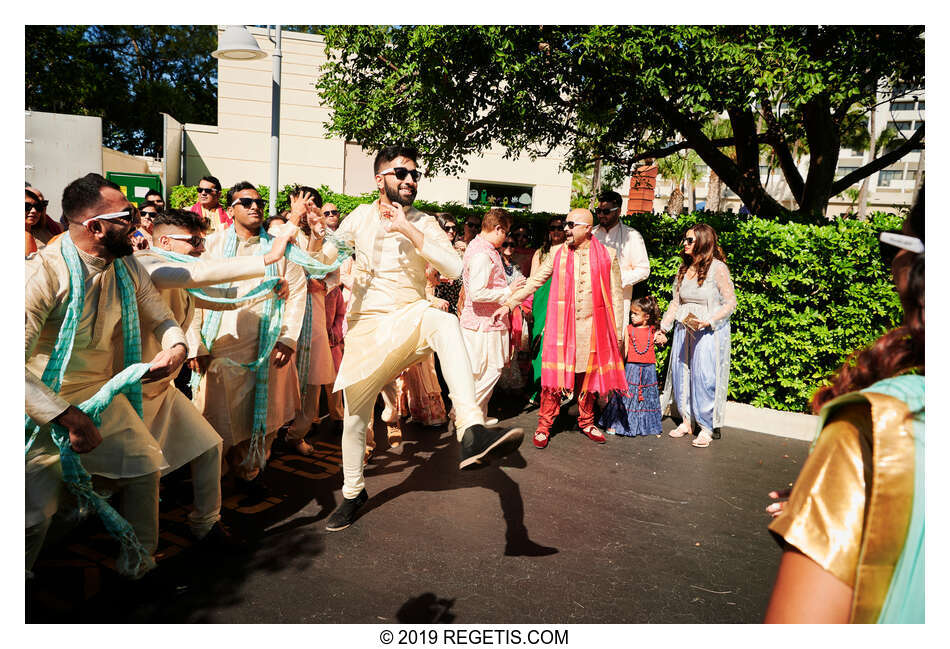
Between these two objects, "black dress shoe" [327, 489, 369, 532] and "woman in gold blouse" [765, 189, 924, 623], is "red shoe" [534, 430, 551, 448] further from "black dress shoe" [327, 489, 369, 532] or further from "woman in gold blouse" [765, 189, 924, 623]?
"woman in gold blouse" [765, 189, 924, 623]

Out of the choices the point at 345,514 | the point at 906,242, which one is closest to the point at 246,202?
the point at 345,514

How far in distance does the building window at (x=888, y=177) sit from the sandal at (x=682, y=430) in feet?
198

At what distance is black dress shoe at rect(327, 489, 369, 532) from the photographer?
388 cm

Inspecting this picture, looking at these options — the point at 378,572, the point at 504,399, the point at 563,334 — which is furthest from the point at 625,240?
the point at 378,572

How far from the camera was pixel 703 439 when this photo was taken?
6160 mm

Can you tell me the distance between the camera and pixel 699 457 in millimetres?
5754

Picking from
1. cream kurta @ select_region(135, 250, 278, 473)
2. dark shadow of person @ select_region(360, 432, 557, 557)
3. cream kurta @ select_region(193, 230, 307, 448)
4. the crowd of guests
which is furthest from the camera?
cream kurta @ select_region(193, 230, 307, 448)

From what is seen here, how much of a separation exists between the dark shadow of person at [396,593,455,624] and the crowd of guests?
29.8 inches

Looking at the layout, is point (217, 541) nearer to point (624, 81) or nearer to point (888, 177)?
point (624, 81)

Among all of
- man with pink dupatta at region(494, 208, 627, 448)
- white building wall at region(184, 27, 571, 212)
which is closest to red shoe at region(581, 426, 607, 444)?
man with pink dupatta at region(494, 208, 627, 448)

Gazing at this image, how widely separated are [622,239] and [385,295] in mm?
4001

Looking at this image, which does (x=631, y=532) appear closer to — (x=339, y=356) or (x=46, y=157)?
(x=339, y=356)
